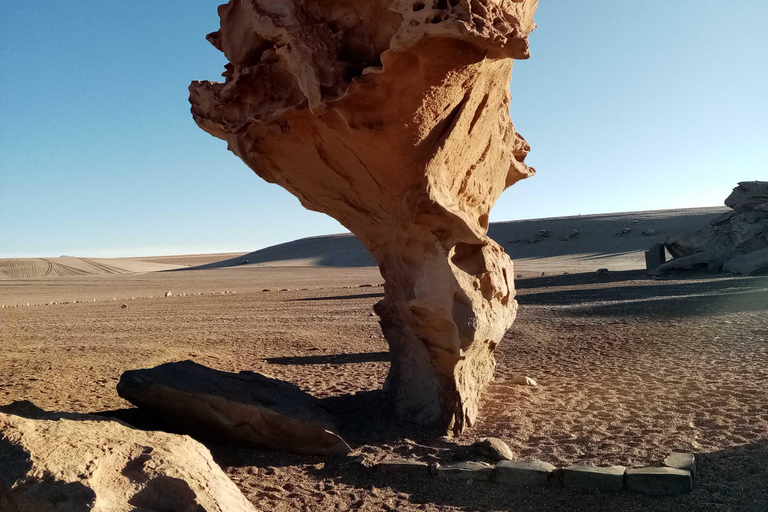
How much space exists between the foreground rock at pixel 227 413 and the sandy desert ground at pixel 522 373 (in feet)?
A: 0.51

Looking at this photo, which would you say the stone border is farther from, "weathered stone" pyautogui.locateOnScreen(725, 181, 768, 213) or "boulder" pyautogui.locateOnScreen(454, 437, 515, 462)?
"weathered stone" pyautogui.locateOnScreen(725, 181, 768, 213)

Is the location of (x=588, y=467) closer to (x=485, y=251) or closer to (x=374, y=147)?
(x=485, y=251)

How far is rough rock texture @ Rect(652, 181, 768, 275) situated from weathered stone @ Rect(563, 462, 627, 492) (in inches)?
696

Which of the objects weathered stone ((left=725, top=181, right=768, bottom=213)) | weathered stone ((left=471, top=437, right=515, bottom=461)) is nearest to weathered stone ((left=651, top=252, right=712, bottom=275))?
weathered stone ((left=725, top=181, right=768, bottom=213))

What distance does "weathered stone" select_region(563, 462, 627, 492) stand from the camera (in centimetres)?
442

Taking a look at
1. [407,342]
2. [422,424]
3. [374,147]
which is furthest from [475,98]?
[422,424]

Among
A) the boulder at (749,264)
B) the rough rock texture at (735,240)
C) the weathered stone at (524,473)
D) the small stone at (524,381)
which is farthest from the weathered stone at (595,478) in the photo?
the rough rock texture at (735,240)

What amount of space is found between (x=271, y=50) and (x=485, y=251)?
2.95 m

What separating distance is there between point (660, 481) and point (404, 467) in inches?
79.4

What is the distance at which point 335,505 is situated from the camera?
4.54 meters

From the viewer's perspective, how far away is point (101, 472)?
3645mm

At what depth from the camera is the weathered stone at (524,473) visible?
4637 millimetres

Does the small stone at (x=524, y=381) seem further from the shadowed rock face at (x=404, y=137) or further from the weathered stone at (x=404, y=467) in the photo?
the weathered stone at (x=404, y=467)

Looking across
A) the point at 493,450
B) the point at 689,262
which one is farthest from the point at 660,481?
the point at 689,262
